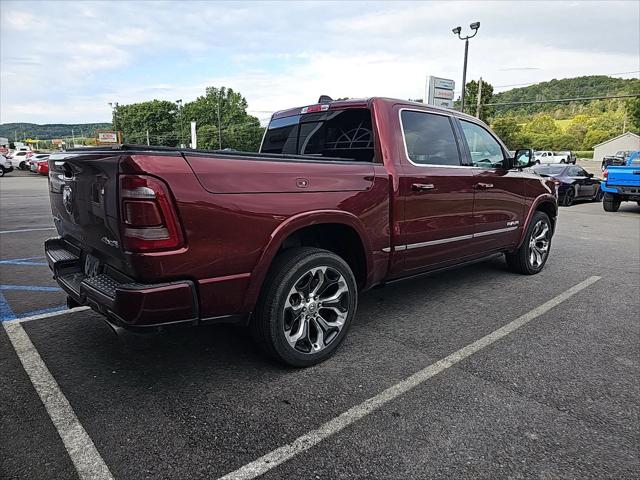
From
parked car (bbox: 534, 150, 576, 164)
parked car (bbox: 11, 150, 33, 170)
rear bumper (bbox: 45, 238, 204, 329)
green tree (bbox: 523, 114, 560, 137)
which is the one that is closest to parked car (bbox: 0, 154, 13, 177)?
parked car (bbox: 11, 150, 33, 170)

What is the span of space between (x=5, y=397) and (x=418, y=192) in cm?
311

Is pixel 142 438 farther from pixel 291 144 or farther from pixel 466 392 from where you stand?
pixel 291 144

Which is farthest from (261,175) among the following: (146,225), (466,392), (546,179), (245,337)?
(546,179)

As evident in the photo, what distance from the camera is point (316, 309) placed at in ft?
10.1

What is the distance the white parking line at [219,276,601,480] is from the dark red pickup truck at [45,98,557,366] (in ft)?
1.91

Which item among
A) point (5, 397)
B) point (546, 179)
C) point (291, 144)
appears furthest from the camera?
point (546, 179)

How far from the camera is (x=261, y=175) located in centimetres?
263

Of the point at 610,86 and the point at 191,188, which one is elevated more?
the point at 610,86

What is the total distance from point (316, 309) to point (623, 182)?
12.6 meters

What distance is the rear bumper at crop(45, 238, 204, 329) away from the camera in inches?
90.4

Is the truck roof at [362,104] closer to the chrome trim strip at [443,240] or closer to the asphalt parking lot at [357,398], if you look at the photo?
the chrome trim strip at [443,240]

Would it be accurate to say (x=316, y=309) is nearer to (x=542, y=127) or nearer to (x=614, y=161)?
(x=614, y=161)

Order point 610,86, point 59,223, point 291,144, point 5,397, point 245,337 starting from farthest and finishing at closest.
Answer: point 610,86
point 291,144
point 245,337
point 59,223
point 5,397

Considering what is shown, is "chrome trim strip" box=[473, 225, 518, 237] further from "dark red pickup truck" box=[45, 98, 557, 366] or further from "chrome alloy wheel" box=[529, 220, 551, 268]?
"chrome alloy wheel" box=[529, 220, 551, 268]
